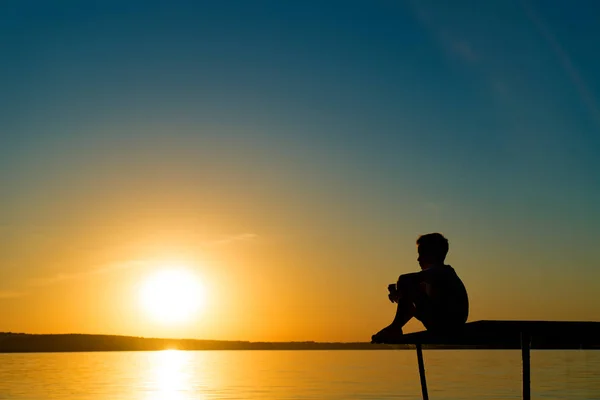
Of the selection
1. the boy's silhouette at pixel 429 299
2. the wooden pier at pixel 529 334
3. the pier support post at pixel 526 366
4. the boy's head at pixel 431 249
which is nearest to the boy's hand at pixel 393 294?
the boy's silhouette at pixel 429 299

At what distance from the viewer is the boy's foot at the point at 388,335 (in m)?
9.54

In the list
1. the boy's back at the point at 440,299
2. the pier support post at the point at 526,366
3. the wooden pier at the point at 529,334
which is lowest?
the pier support post at the point at 526,366

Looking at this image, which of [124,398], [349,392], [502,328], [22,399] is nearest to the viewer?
[502,328]

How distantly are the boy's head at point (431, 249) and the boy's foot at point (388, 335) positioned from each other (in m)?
0.92

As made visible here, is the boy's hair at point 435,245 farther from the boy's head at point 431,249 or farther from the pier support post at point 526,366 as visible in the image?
the pier support post at point 526,366

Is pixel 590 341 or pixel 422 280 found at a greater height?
pixel 422 280

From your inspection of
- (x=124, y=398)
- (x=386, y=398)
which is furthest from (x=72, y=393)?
(x=386, y=398)

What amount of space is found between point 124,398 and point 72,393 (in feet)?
14.8

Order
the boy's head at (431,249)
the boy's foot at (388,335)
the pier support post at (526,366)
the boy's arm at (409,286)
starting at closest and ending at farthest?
the pier support post at (526,366), the boy's foot at (388,335), the boy's arm at (409,286), the boy's head at (431,249)

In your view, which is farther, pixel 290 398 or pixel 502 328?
pixel 290 398

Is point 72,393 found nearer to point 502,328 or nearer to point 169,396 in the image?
point 169,396

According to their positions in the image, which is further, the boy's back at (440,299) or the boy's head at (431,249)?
the boy's head at (431,249)

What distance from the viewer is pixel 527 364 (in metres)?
7.93

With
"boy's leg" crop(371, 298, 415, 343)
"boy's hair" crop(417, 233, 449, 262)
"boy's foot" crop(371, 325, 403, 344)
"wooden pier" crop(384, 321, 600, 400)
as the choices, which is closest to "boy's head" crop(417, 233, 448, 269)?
"boy's hair" crop(417, 233, 449, 262)
